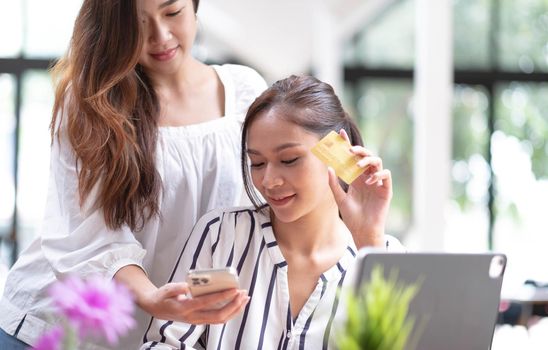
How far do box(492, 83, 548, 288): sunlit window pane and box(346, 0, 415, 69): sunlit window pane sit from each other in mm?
1110

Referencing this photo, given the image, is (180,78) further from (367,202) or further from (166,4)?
(367,202)

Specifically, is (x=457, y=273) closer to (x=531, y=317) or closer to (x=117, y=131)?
(x=117, y=131)

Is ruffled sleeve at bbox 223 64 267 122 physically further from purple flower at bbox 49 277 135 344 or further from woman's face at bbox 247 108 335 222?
purple flower at bbox 49 277 135 344

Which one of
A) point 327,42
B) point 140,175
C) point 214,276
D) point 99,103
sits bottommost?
point 214,276

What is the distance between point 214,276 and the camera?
180 centimetres

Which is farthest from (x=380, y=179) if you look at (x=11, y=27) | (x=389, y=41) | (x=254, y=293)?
(x=11, y=27)

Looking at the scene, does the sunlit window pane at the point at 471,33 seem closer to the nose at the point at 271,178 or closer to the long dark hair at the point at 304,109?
the long dark hair at the point at 304,109

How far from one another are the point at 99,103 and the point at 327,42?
24.7 ft

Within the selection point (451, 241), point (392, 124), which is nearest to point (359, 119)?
point (392, 124)

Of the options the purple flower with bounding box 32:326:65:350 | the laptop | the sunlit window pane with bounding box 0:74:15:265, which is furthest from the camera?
the sunlit window pane with bounding box 0:74:15:265

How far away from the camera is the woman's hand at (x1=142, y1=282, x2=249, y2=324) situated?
188 cm

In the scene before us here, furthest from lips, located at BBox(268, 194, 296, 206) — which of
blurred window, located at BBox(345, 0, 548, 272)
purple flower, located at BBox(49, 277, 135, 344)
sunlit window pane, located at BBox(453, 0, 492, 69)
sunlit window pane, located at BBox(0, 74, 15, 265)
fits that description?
sunlit window pane, located at BBox(0, 74, 15, 265)

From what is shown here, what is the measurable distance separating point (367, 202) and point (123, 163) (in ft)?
1.91

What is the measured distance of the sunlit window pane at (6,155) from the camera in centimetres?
979
